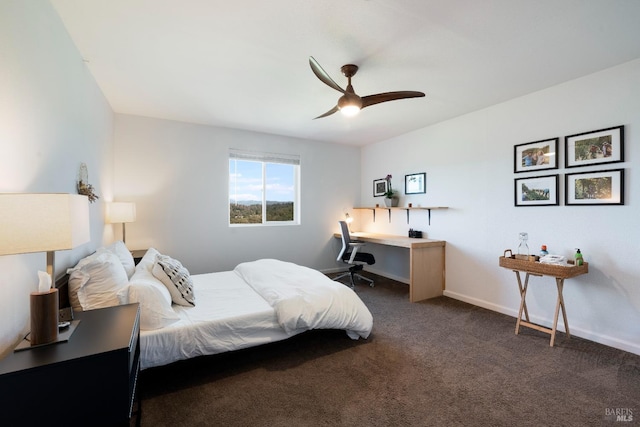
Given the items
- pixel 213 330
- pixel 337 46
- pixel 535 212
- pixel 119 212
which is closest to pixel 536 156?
pixel 535 212

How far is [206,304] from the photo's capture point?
7.68 feet

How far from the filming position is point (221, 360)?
2.27 m

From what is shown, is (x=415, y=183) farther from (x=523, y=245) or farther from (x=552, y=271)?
(x=552, y=271)

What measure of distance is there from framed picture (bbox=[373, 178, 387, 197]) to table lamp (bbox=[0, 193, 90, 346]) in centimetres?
443

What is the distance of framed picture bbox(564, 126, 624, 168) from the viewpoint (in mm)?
2463

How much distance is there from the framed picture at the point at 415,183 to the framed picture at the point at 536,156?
1286 millimetres

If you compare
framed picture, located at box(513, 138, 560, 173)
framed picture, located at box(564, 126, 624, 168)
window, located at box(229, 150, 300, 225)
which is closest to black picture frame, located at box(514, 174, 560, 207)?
framed picture, located at box(513, 138, 560, 173)

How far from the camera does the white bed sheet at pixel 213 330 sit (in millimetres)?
1840

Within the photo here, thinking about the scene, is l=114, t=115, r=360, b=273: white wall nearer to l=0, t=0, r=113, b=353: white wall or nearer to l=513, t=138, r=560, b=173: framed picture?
l=0, t=0, r=113, b=353: white wall

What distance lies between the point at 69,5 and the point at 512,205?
4.29m

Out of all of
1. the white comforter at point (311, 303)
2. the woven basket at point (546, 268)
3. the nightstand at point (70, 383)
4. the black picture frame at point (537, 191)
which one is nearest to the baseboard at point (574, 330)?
the woven basket at point (546, 268)

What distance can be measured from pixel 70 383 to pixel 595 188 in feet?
13.0

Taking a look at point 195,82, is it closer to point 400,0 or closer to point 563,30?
point 400,0

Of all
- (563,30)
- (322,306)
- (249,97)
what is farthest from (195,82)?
(563,30)
